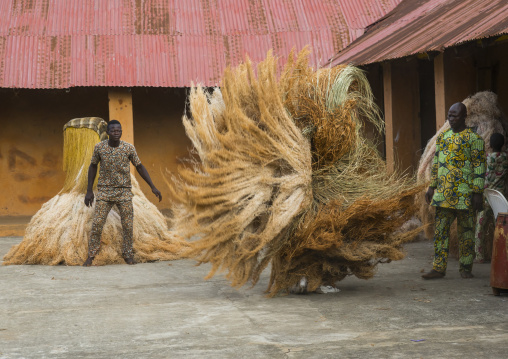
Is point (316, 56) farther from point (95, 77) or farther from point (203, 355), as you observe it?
point (203, 355)

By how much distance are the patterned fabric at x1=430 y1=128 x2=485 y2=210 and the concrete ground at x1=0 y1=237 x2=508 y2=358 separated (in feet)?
2.56

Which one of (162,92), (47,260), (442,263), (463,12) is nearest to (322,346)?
(442,263)

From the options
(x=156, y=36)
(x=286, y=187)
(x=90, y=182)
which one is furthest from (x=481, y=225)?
(x=156, y=36)

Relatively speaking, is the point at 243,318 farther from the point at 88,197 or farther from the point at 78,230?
the point at 78,230

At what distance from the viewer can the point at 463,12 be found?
9.52m

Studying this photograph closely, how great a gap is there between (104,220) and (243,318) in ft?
11.1

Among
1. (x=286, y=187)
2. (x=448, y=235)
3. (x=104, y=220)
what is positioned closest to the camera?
(x=286, y=187)

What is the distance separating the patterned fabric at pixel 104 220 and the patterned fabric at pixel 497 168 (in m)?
3.92

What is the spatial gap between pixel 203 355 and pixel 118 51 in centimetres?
896

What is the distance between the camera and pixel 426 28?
10.2m

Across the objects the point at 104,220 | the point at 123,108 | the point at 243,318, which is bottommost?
the point at 243,318

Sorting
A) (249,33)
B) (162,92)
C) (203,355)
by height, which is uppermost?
(249,33)

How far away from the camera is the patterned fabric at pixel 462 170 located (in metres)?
7.07

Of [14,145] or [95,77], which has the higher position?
[95,77]
